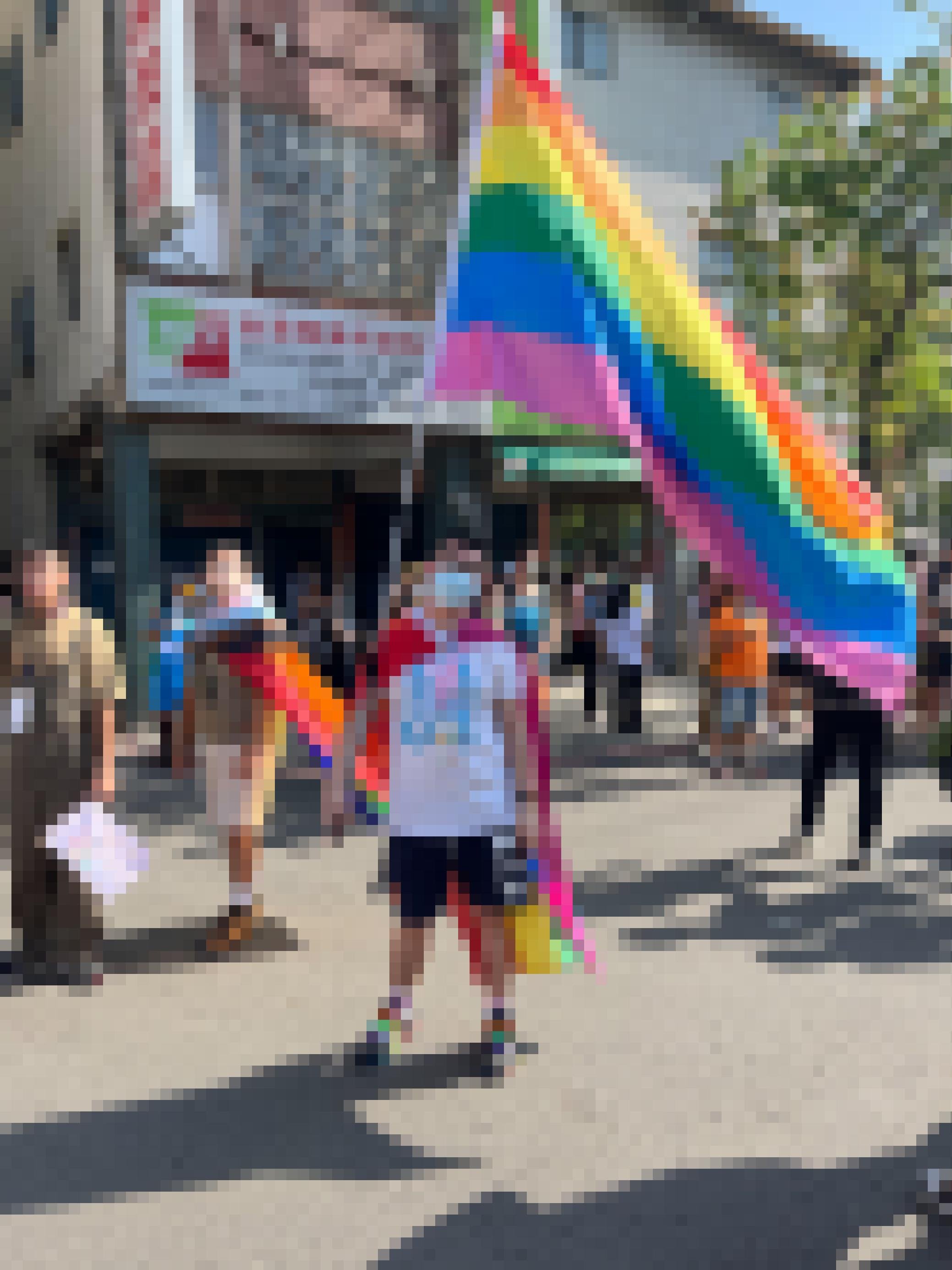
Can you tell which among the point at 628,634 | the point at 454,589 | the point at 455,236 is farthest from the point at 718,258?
the point at 454,589

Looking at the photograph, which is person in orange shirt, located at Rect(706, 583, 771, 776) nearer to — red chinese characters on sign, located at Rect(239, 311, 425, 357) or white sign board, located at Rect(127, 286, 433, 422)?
white sign board, located at Rect(127, 286, 433, 422)

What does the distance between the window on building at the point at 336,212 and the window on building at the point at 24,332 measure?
5.39 metres

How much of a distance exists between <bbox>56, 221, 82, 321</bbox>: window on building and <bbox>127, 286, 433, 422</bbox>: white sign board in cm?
227

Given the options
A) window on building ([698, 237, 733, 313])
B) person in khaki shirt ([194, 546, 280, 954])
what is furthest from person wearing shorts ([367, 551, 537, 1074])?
window on building ([698, 237, 733, 313])

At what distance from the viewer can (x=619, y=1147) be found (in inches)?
187

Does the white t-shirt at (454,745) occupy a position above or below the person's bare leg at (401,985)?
above

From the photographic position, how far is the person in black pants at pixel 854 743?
8.80 metres

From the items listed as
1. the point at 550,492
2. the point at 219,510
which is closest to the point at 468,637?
the point at 219,510

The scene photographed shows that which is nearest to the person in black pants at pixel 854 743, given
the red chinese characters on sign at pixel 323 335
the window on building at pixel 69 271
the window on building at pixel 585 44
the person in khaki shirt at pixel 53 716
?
the person in khaki shirt at pixel 53 716

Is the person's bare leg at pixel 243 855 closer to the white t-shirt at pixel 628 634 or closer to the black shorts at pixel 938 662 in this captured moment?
the black shorts at pixel 938 662

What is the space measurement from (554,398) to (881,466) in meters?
16.7

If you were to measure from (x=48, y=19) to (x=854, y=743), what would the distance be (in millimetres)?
15625

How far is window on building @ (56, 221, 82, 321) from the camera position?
17.9m

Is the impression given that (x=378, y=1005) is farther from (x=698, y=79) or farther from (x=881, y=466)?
(x=698, y=79)
